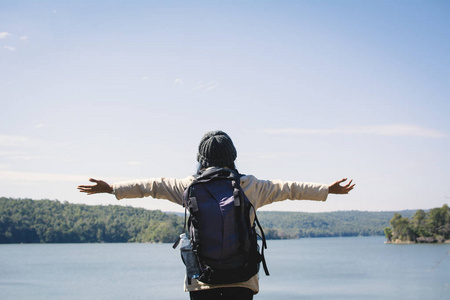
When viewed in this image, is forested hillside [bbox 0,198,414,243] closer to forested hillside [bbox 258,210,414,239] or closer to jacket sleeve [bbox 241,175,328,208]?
forested hillside [bbox 258,210,414,239]

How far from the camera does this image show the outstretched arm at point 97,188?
8.97 feet

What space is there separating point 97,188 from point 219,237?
81 centimetres

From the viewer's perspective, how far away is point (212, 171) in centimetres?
249

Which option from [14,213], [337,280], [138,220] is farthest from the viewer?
[138,220]

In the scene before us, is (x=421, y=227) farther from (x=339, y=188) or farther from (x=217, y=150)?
(x=217, y=150)

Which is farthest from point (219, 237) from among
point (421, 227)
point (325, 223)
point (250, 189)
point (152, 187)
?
point (325, 223)

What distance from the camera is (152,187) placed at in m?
2.68

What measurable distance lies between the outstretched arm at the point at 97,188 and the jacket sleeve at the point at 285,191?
78 centimetres

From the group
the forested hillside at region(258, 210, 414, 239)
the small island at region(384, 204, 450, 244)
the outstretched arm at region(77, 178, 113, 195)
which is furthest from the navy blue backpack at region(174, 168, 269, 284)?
the forested hillside at region(258, 210, 414, 239)

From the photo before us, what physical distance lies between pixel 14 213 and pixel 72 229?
38.8 feet

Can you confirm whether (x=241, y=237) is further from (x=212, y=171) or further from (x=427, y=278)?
(x=427, y=278)

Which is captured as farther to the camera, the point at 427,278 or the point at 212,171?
the point at 427,278

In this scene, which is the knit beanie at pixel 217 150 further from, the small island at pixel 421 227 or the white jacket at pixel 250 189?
the small island at pixel 421 227

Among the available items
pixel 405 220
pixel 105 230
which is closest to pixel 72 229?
pixel 105 230
